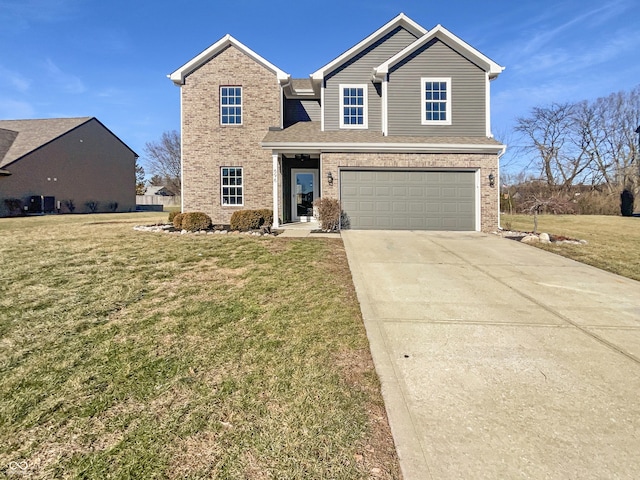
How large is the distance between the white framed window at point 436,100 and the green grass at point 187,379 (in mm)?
10782

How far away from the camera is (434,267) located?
7.36 m

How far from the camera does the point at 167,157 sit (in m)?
52.4

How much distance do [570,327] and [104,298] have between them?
6.54m

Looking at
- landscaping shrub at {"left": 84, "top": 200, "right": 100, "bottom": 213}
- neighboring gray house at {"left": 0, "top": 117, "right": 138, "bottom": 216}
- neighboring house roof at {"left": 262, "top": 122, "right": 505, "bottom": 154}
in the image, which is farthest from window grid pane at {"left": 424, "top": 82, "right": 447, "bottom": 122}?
landscaping shrub at {"left": 84, "top": 200, "right": 100, "bottom": 213}

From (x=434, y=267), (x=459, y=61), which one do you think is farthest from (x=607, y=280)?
(x=459, y=61)

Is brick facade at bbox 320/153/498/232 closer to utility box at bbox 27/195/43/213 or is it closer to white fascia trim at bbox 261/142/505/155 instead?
white fascia trim at bbox 261/142/505/155

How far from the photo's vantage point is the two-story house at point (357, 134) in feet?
42.1

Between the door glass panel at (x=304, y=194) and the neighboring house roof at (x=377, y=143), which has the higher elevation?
the neighboring house roof at (x=377, y=143)

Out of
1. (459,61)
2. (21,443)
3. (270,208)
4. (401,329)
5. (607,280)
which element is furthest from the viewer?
(270,208)

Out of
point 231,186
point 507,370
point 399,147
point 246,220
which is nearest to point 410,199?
point 399,147

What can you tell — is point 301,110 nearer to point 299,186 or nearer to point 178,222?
point 299,186

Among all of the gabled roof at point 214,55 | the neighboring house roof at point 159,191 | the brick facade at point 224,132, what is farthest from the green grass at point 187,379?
the neighboring house roof at point 159,191

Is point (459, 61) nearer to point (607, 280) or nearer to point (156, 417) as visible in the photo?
point (607, 280)

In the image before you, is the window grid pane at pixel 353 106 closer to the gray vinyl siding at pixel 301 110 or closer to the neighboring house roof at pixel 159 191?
the gray vinyl siding at pixel 301 110
